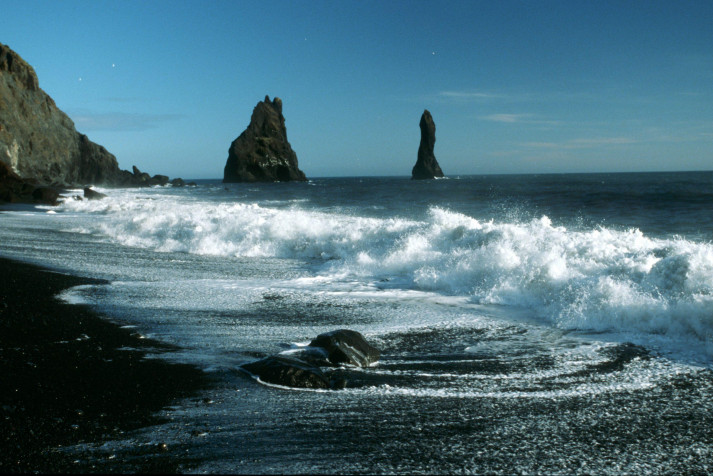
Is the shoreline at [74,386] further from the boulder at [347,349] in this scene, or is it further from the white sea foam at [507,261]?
the white sea foam at [507,261]

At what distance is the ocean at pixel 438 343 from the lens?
11.1 feet

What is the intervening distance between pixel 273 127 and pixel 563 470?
109 meters

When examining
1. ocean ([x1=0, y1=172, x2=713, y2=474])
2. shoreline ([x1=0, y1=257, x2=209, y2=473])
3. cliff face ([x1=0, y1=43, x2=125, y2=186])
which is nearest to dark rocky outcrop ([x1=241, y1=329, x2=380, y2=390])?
ocean ([x1=0, y1=172, x2=713, y2=474])

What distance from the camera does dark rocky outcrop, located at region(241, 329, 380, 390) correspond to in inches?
177

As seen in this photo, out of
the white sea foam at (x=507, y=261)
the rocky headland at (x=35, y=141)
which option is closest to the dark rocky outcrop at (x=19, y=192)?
the rocky headland at (x=35, y=141)

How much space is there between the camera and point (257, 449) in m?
3.36

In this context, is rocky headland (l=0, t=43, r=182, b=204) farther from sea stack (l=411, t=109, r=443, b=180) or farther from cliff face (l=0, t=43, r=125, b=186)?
sea stack (l=411, t=109, r=443, b=180)

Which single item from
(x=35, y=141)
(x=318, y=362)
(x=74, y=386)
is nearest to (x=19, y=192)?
(x=35, y=141)

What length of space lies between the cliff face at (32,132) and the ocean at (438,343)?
1635 inches

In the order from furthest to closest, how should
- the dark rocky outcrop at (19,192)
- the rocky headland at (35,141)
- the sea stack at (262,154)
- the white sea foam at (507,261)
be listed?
the sea stack at (262,154)
the rocky headland at (35,141)
the dark rocky outcrop at (19,192)
the white sea foam at (507,261)

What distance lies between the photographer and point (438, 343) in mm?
5820

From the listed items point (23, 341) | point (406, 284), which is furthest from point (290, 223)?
point (23, 341)

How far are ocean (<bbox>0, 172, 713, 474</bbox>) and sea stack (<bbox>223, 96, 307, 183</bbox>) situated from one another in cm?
8904

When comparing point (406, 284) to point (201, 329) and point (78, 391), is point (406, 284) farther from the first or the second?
point (78, 391)
